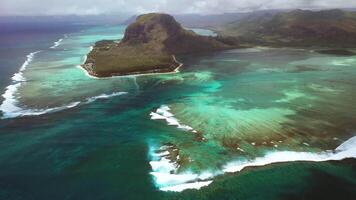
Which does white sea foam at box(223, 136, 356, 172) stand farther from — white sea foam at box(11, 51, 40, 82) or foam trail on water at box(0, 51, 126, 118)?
white sea foam at box(11, 51, 40, 82)

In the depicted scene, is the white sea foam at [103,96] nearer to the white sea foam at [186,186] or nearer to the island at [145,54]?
the island at [145,54]

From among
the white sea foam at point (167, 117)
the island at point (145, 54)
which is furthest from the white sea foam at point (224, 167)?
the island at point (145, 54)

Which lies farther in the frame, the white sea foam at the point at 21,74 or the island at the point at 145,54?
the island at the point at 145,54

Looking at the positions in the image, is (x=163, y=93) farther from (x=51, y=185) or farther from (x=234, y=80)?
(x=51, y=185)

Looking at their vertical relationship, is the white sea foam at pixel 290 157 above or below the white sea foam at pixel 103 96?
below

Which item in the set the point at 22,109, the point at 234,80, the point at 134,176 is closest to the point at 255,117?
the point at 134,176

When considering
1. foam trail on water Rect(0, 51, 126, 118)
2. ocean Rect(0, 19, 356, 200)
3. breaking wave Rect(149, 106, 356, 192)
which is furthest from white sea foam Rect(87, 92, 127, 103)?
breaking wave Rect(149, 106, 356, 192)

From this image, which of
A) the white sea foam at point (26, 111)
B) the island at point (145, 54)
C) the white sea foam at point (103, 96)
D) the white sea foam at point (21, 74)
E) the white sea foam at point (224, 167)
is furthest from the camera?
the island at point (145, 54)

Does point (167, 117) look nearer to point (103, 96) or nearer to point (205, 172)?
point (205, 172)
